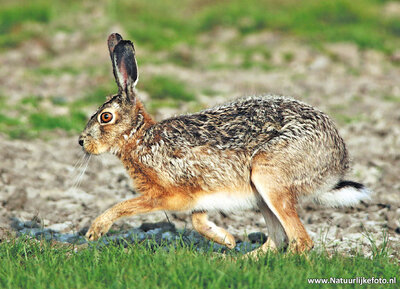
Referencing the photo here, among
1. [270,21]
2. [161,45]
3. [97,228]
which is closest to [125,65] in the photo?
[97,228]

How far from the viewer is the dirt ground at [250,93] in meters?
7.06

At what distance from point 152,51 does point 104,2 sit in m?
3.75

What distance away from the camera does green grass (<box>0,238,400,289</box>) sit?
179 inches

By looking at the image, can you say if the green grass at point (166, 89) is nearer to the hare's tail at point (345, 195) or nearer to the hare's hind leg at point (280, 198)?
the hare's tail at point (345, 195)

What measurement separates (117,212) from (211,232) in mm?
1037

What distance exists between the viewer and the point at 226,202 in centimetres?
599

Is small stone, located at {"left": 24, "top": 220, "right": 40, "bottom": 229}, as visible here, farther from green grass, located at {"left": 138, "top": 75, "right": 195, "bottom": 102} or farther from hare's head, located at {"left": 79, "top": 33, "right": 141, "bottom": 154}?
green grass, located at {"left": 138, "top": 75, "right": 195, "bottom": 102}

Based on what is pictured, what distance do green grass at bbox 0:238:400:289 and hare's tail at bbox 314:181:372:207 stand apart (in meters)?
0.85

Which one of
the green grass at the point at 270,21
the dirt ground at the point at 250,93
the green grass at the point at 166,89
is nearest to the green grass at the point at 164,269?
the dirt ground at the point at 250,93

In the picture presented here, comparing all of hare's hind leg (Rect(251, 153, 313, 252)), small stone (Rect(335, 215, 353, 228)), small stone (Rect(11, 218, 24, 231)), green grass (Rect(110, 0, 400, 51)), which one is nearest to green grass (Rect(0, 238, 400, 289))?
hare's hind leg (Rect(251, 153, 313, 252))

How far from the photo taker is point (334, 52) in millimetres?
16031

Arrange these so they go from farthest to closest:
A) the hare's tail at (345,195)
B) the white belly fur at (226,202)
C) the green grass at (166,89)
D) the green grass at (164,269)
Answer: the green grass at (166,89) < the hare's tail at (345,195) < the white belly fur at (226,202) < the green grass at (164,269)

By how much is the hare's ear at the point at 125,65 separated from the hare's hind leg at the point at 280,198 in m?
1.60

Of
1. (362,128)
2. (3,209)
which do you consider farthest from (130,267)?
(362,128)
